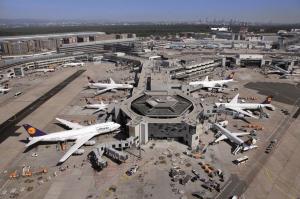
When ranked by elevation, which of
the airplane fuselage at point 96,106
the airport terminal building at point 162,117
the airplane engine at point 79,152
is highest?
the airport terminal building at point 162,117

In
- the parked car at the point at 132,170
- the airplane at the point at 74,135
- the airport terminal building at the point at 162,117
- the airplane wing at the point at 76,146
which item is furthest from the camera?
the airport terminal building at the point at 162,117

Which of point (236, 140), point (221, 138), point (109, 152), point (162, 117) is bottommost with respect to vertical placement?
point (109, 152)

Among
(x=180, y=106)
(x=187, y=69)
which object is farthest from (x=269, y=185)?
(x=187, y=69)

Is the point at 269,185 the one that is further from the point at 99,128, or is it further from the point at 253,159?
the point at 99,128

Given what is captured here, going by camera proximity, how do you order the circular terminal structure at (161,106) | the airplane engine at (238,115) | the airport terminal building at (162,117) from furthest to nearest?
the airplane engine at (238,115) → the circular terminal structure at (161,106) → the airport terminal building at (162,117)

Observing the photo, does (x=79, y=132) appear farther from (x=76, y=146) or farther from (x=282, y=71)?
(x=282, y=71)

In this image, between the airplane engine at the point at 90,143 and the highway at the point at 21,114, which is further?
the highway at the point at 21,114

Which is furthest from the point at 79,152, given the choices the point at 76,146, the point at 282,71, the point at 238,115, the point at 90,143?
the point at 282,71

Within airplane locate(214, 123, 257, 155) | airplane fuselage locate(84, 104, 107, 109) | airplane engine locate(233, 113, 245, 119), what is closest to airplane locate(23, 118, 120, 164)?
airplane fuselage locate(84, 104, 107, 109)

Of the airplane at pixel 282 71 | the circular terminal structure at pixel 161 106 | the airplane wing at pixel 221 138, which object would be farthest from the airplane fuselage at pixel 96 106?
the airplane at pixel 282 71

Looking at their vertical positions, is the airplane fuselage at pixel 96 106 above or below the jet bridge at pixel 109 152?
above

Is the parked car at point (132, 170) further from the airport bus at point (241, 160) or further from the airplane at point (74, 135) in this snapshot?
the airport bus at point (241, 160)
